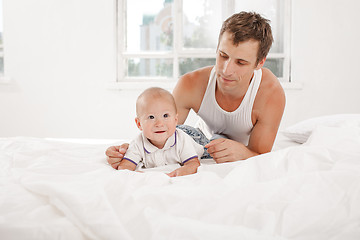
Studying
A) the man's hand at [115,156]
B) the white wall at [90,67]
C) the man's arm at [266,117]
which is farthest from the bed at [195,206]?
the white wall at [90,67]

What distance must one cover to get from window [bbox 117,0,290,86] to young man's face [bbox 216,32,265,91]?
1916 mm

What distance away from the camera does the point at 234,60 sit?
1376 millimetres

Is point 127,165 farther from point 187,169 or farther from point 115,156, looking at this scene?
point 187,169

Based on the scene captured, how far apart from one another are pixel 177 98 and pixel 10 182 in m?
0.95

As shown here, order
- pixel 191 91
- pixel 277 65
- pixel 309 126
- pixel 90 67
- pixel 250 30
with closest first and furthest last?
pixel 250 30 → pixel 191 91 → pixel 309 126 → pixel 90 67 → pixel 277 65

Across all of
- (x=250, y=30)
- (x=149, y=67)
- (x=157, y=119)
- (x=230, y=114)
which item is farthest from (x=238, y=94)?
(x=149, y=67)

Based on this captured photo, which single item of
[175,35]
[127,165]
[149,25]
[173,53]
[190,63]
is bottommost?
[127,165]

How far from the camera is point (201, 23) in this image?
3432 millimetres

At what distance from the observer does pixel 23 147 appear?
136 cm

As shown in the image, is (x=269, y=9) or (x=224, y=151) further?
(x=269, y=9)

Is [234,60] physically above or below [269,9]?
below

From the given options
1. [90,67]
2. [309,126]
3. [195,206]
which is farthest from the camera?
[90,67]

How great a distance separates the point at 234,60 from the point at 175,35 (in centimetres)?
212

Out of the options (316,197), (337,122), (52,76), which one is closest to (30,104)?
(52,76)
